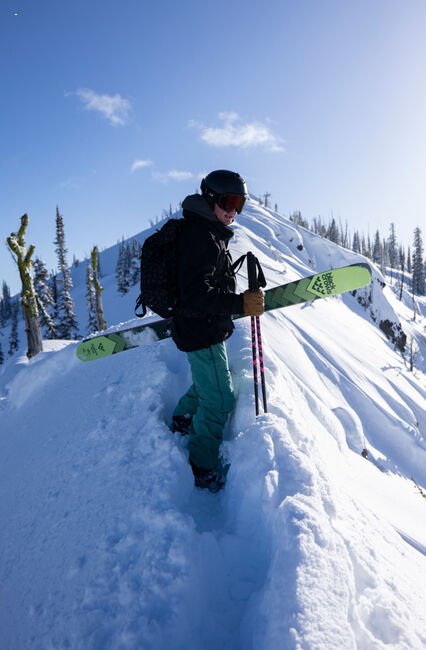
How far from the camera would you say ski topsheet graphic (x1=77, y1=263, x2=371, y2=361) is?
147 inches

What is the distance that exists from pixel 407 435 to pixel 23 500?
8775 mm

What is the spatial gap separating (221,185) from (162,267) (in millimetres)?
925

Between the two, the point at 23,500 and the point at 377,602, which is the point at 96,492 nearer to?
the point at 23,500

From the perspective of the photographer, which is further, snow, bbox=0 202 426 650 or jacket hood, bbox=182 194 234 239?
jacket hood, bbox=182 194 234 239

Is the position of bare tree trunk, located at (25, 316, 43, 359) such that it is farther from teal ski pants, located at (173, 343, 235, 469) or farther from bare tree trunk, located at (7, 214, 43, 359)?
teal ski pants, located at (173, 343, 235, 469)

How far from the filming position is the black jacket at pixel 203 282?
251 cm

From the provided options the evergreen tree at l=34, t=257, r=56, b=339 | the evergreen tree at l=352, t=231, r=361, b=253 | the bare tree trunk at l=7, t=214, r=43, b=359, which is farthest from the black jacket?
the evergreen tree at l=352, t=231, r=361, b=253

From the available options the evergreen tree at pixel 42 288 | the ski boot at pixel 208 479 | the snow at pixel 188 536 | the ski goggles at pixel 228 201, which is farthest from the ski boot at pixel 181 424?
the evergreen tree at pixel 42 288

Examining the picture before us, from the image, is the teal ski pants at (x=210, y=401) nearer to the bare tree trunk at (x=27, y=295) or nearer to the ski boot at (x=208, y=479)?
the ski boot at (x=208, y=479)

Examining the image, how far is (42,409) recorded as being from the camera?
448 cm

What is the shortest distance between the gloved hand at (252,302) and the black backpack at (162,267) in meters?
0.64

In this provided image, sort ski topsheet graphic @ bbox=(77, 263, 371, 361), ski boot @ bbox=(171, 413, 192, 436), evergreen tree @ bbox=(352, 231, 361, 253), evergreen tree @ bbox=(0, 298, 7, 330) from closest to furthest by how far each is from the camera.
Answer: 1. ski boot @ bbox=(171, 413, 192, 436)
2. ski topsheet graphic @ bbox=(77, 263, 371, 361)
3. evergreen tree @ bbox=(0, 298, 7, 330)
4. evergreen tree @ bbox=(352, 231, 361, 253)

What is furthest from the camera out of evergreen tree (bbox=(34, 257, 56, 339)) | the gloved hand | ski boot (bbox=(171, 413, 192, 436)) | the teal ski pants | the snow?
evergreen tree (bbox=(34, 257, 56, 339))

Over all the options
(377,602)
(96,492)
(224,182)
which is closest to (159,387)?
(96,492)
